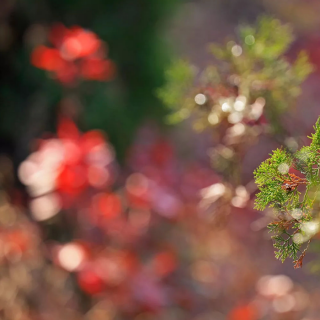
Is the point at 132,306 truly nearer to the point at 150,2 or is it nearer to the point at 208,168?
the point at 208,168

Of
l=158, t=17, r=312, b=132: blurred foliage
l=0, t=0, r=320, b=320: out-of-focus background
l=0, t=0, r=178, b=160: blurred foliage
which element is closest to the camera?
l=158, t=17, r=312, b=132: blurred foliage

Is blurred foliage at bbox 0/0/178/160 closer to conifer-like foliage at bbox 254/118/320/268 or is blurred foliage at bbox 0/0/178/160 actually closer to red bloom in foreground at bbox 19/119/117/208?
red bloom in foreground at bbox 19/119/117/208

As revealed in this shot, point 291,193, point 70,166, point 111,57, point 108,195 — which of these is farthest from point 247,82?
point 111,57

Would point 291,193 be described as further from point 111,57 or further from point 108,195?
point 111,57

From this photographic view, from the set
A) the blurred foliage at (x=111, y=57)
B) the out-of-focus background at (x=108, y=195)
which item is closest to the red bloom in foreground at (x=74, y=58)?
the out-of-focus background at (x=108, y=195)

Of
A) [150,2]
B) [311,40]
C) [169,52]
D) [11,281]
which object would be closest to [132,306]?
[11,281]

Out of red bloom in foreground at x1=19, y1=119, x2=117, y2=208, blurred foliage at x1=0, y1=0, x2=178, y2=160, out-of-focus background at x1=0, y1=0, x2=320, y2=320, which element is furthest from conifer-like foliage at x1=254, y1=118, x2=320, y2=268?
blurred foliage at x1=0, y1=0, x2=178, y2=160
